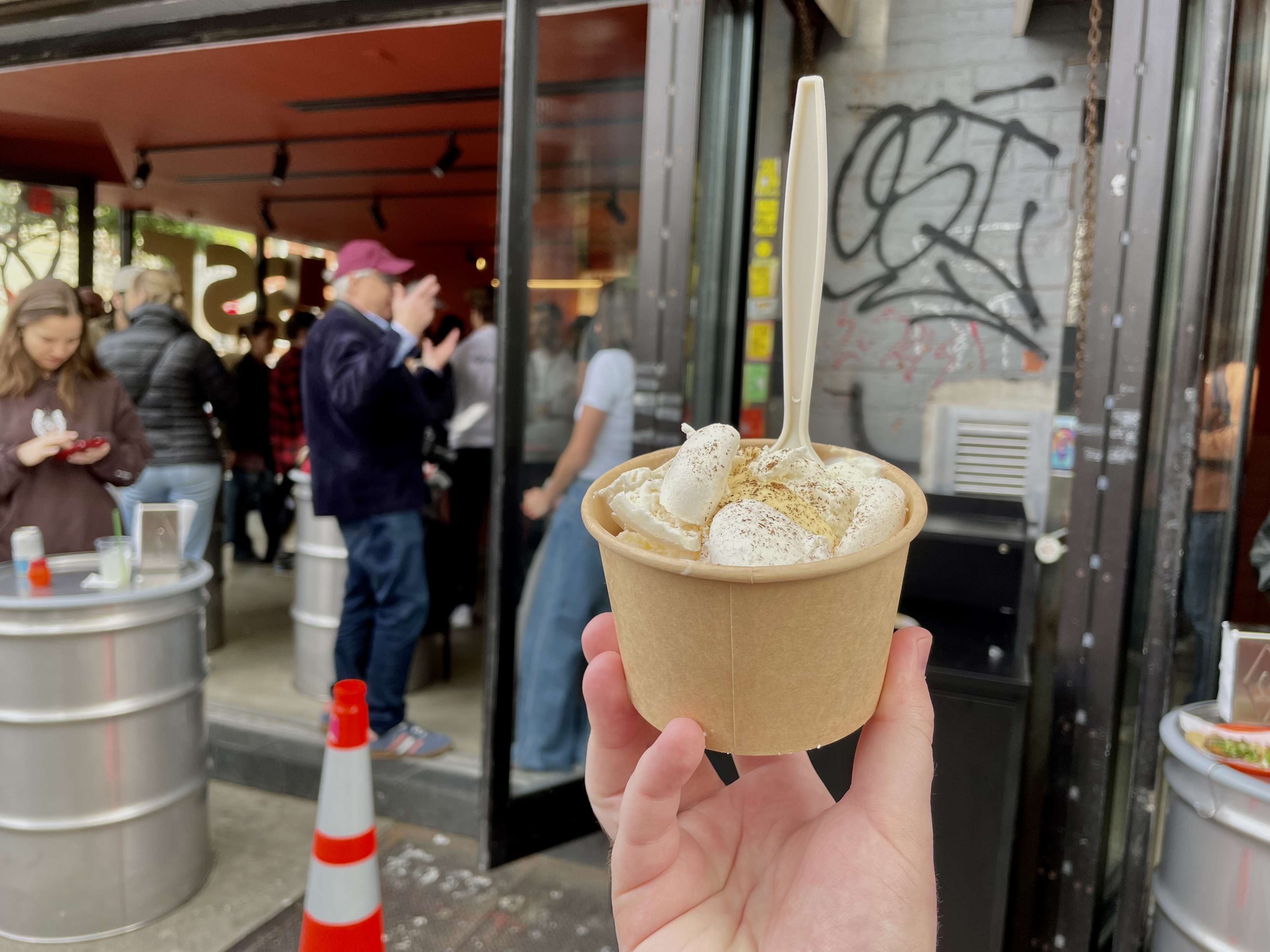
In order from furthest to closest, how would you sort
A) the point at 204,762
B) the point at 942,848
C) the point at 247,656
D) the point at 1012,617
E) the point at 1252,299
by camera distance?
the point at 247,656 < the point at 204,762 < the point at 1012,617 < the point at 1252,299 < the point at 942,848

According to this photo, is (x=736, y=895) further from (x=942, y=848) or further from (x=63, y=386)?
(x=63, y=386)

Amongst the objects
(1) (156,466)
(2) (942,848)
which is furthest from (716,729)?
(1) (156,466)

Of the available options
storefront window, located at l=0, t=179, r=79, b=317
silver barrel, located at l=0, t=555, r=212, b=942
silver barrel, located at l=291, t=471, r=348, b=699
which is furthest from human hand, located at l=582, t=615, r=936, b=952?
storefront window, located at l=0, t=179, r=79, b=317

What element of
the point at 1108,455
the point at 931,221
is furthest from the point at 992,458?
the point at 931,221

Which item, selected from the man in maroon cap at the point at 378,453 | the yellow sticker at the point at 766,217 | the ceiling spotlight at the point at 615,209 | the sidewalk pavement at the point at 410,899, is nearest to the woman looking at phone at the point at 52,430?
the man in maroon cap at the point at 378,453

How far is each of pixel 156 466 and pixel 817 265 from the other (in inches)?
165

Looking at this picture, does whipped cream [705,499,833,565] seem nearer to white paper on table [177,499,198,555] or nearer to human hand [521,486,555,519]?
human hand [521,486,555,519]

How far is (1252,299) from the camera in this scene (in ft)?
8.05

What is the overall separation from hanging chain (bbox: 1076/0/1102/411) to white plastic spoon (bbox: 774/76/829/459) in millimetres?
1587

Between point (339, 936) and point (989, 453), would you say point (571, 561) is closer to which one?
point (339, 936)

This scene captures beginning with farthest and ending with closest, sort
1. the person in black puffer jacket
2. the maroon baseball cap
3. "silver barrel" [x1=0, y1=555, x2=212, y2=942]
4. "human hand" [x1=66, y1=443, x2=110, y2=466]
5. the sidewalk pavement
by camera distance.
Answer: the person in black puffer jacket
the maroon baseball cap
"human hand" [x1=66, y1=443, x2=110, y2=466]
the sidewalk pavement
"silver barrel" [x1=0, y1=555, x2=212, y2=942]

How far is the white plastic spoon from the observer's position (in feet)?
3.55

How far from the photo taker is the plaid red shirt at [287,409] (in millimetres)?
6395

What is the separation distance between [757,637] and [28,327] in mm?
3195
